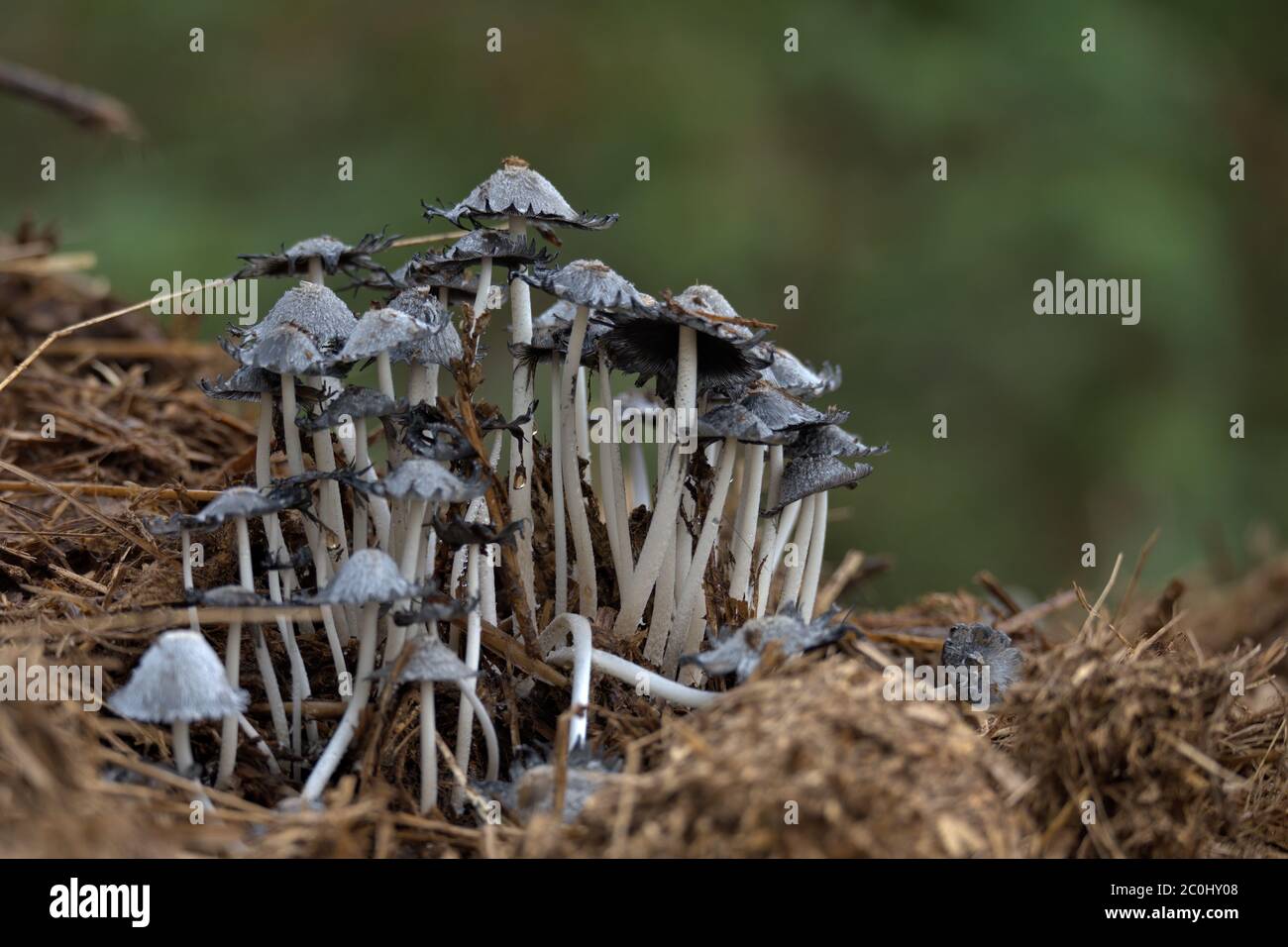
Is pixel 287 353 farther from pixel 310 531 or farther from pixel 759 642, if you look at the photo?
pixel 759 642

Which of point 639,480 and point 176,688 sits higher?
point 639,480

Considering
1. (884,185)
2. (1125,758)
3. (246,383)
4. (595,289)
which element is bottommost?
(1125,758)

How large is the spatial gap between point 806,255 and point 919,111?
144 cm

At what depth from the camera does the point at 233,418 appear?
15.3ft

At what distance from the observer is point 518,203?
9.95 feet

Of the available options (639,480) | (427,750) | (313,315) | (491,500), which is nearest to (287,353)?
(313,315)

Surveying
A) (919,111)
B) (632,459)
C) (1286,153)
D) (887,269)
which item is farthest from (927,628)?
(1286,153)

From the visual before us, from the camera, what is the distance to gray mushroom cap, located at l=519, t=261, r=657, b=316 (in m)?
2.78

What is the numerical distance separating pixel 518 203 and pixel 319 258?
0.56m

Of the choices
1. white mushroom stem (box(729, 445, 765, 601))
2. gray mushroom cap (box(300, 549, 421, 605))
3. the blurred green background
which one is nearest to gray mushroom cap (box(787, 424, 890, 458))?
white mushroom stem (box(729, 445, 765, 601))

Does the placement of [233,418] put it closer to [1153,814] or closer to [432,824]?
[432,824]

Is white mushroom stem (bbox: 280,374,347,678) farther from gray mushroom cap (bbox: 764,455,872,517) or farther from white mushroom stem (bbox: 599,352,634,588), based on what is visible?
gray mushroom cap (bbox: 764,455,872,517)

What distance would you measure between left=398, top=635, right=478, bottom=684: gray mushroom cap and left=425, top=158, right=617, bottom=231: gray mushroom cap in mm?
1111

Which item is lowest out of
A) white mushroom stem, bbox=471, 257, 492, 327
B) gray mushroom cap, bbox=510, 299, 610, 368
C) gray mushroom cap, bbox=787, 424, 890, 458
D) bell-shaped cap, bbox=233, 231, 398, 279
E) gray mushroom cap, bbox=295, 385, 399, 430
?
gray mushroom cap, bbox=787, 424, 890, 458
